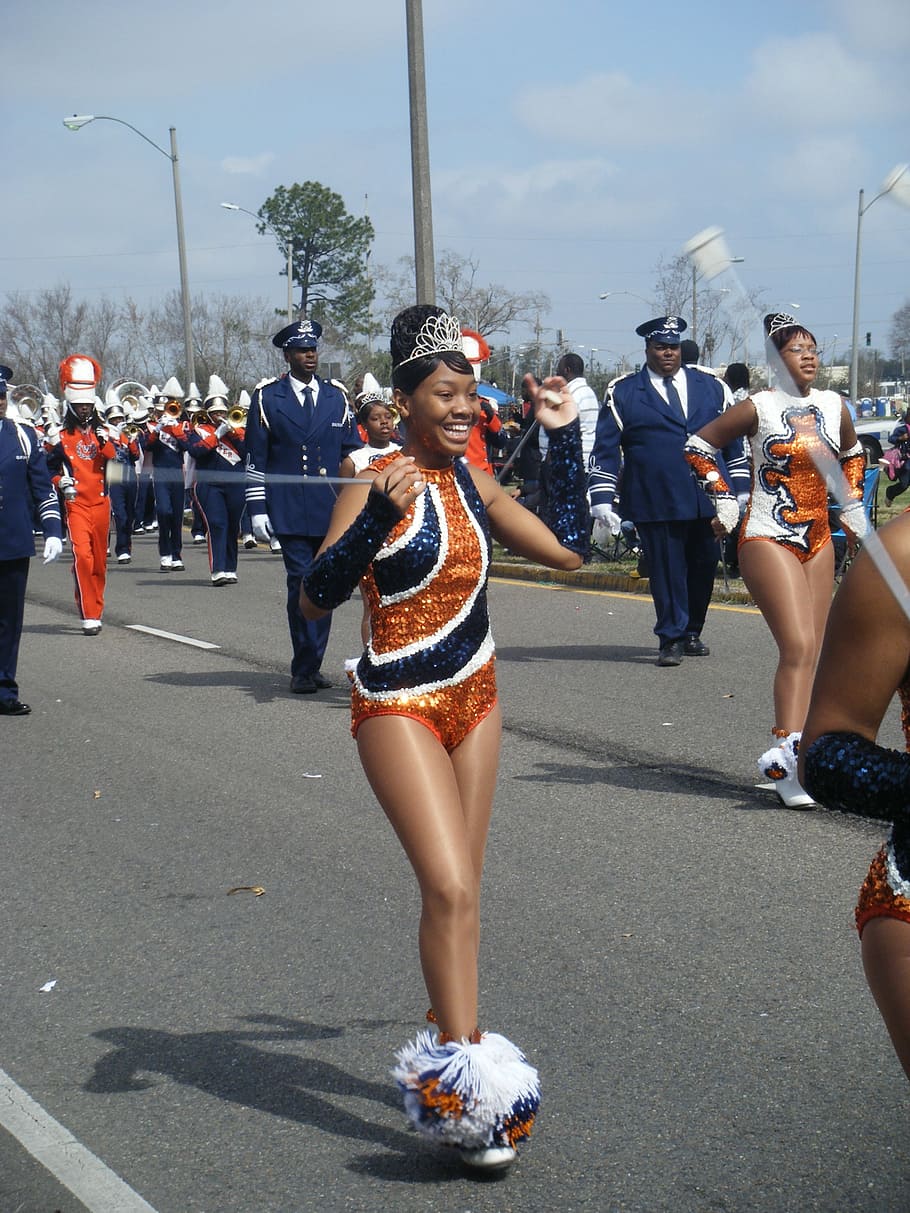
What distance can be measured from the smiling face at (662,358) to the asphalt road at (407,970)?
2.46 metres

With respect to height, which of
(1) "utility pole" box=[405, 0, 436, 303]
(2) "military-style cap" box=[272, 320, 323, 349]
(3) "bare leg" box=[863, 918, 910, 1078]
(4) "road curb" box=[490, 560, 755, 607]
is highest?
(1) "utility pole" box=[405, 0, 436, 303]

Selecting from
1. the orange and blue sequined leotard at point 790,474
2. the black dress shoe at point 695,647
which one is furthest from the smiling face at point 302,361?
the orange and blue sequined leotard at point 790,474

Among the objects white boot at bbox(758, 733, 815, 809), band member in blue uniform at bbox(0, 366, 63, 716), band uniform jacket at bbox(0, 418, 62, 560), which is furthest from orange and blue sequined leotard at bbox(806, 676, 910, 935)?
band uniform jacket at bbox(0, 418, 62, 560)

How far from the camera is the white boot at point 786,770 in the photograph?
6492mm

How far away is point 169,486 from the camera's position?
20.6 metres

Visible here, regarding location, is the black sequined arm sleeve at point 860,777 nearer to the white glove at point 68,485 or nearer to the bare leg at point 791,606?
the bare leg at point 791,606

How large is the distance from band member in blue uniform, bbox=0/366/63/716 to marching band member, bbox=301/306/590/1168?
6.05 meters

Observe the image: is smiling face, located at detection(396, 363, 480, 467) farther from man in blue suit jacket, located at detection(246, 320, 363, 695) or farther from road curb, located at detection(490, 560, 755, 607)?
road curb, located at detection(490, 560, 755, 607)

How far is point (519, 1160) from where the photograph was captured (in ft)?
11.8

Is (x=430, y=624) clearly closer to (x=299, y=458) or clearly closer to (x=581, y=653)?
(x=299, y=458)

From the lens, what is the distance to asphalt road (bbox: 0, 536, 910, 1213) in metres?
3.55

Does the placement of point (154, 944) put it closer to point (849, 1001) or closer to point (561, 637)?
point (849, 1001)

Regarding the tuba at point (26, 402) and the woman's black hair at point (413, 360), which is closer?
the woman's black hair at point (413, 360)

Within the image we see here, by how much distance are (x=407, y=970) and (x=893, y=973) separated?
8.60 ft
